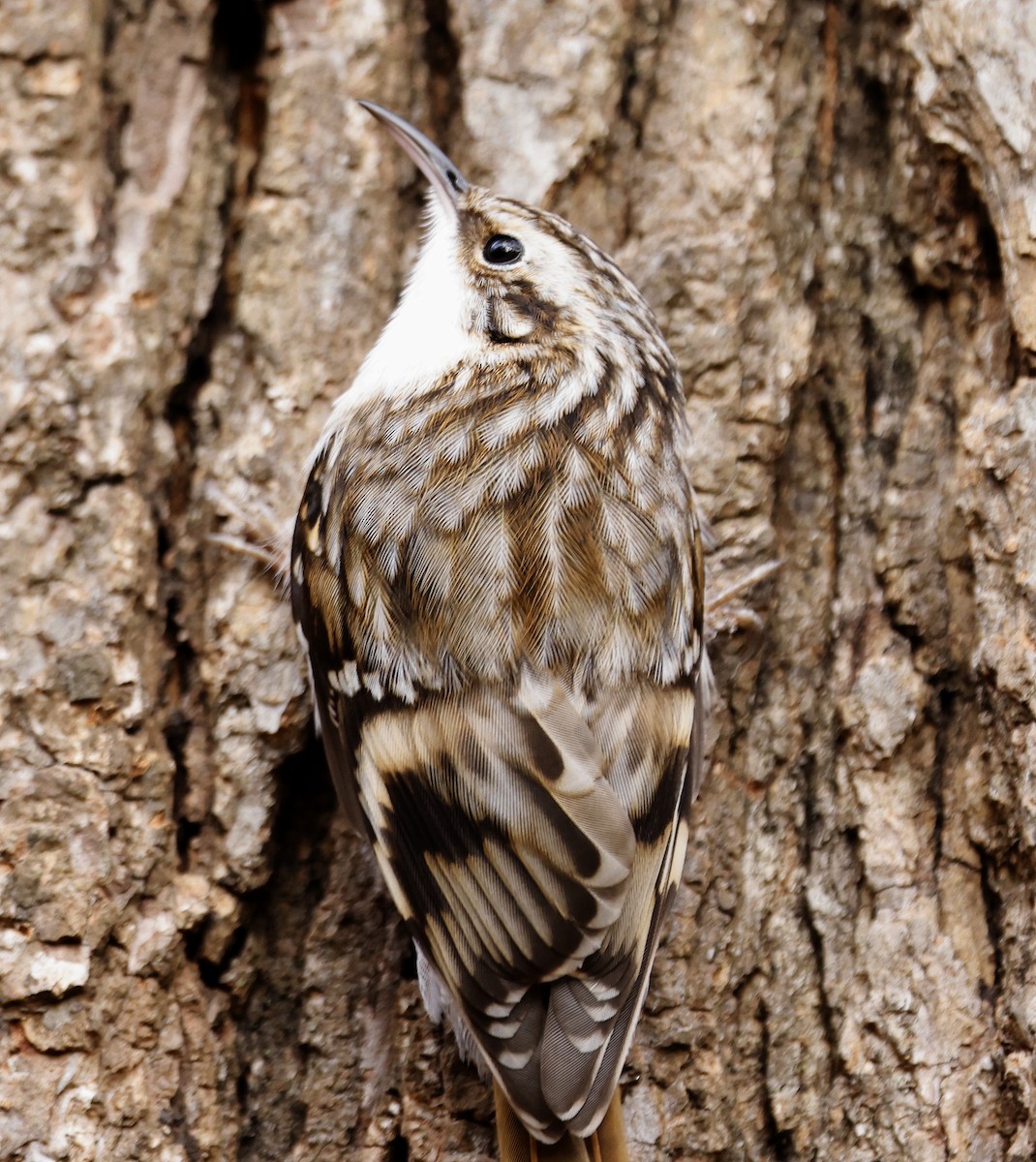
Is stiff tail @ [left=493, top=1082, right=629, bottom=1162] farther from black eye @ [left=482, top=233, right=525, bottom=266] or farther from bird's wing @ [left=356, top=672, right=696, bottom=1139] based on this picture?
black eye @ [left=482, top=233, right=525, bottom=266]

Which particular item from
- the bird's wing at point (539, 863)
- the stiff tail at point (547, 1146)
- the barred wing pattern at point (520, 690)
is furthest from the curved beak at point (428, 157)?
the stiff tail at point (547, 1146)

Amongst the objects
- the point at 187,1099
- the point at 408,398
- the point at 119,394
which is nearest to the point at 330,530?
the point at 408,398

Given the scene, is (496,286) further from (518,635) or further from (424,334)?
(518,635)

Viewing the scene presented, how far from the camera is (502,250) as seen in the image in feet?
8.01

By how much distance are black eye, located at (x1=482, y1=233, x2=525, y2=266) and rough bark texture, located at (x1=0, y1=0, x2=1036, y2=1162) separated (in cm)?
17

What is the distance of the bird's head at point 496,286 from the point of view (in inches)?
93.7

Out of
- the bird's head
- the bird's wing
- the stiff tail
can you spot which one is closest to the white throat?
the bird's head

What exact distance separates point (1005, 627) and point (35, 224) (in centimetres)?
175

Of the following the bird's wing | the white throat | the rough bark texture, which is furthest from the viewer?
the white throat

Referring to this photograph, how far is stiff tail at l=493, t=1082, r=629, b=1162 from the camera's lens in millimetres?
1897

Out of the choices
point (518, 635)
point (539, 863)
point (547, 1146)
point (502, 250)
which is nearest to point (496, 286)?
point (502, 250)

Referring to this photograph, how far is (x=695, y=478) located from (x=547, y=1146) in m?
1.11

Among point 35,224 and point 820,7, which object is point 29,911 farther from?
point 820,7

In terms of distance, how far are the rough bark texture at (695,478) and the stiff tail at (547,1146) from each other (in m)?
0.13
